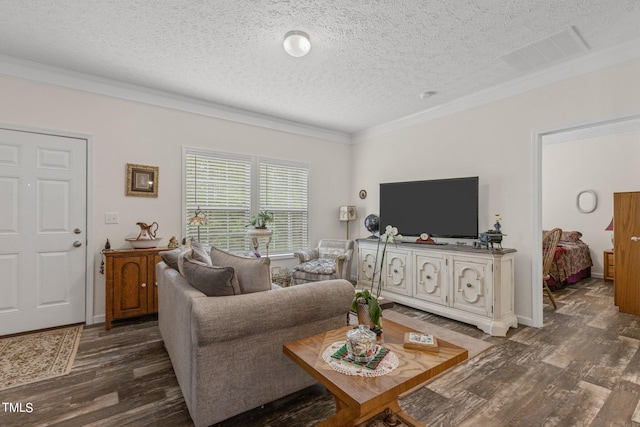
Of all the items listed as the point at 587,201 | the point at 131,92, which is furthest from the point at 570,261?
the point at 131,92

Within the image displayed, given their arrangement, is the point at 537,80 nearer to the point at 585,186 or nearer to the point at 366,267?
the point at 366,267

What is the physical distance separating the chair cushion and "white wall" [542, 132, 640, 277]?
204 inches

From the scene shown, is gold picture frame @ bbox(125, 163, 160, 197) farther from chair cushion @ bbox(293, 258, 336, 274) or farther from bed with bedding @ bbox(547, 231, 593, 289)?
bed with bedding @ bbox(547, 231, 593, 289)

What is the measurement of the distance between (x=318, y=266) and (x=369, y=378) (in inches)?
114

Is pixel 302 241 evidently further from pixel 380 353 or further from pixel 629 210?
pixel 629 210

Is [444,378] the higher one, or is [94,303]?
[94,303]

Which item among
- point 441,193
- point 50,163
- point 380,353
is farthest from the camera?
point 441,193

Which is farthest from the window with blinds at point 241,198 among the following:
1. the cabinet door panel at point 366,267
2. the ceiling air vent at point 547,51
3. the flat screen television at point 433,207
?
the ceiling air vent at point 547,51

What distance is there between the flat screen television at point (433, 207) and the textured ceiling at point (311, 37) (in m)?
1.18

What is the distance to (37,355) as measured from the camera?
2574mm

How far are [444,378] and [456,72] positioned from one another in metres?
2.95

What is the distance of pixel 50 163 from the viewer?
3.17 m

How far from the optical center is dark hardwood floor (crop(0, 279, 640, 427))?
179 cm

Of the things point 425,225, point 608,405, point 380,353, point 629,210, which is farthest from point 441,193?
point 380,353
